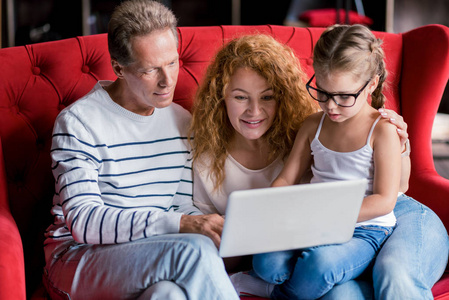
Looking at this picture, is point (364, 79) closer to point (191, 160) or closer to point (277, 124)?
point (277, 124)

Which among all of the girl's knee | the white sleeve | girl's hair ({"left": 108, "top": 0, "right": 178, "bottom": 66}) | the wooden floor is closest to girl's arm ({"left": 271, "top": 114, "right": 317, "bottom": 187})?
the girl's knee

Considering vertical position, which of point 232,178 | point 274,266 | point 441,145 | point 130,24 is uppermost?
point 130,24

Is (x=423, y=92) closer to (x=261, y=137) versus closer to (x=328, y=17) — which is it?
(x=261, y=137)

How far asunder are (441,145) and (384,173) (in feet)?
11.0

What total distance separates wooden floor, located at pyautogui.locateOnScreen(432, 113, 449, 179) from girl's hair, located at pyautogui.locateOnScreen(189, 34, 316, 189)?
2.47 meters

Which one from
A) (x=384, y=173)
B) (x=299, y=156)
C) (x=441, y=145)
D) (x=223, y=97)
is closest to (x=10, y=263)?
(x=223, y=97)

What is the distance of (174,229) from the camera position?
1.33 m

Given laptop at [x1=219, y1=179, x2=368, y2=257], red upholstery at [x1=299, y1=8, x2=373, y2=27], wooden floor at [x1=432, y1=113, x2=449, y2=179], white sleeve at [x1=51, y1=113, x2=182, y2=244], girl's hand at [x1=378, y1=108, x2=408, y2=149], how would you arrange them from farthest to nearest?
red upholstery at [x1=299, y1=8, x2=373, y2=27], wooden floor at [x1=432, y1=113, x2=449, y2=179], girl's hand at [x1=378, y1=108, x2=408, y2=149], white sleeve at [x1=51, y1=113, x2=182, y2=244], laptop at [x1=219, y1=179, x2=368, y2=257]

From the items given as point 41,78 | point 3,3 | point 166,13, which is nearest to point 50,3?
point 3,3

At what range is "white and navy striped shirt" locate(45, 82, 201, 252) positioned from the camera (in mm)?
1325

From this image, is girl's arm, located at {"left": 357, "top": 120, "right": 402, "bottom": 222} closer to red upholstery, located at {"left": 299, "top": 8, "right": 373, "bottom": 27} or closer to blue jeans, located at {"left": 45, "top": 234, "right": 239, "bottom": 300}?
blue jeans, located at {"left": 45, "top": 234, "right": 239, "bottom": 300}

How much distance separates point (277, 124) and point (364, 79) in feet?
1.02

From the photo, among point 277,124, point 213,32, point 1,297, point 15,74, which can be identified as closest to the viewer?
point 1,297

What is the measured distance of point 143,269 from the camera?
4.14 ft
